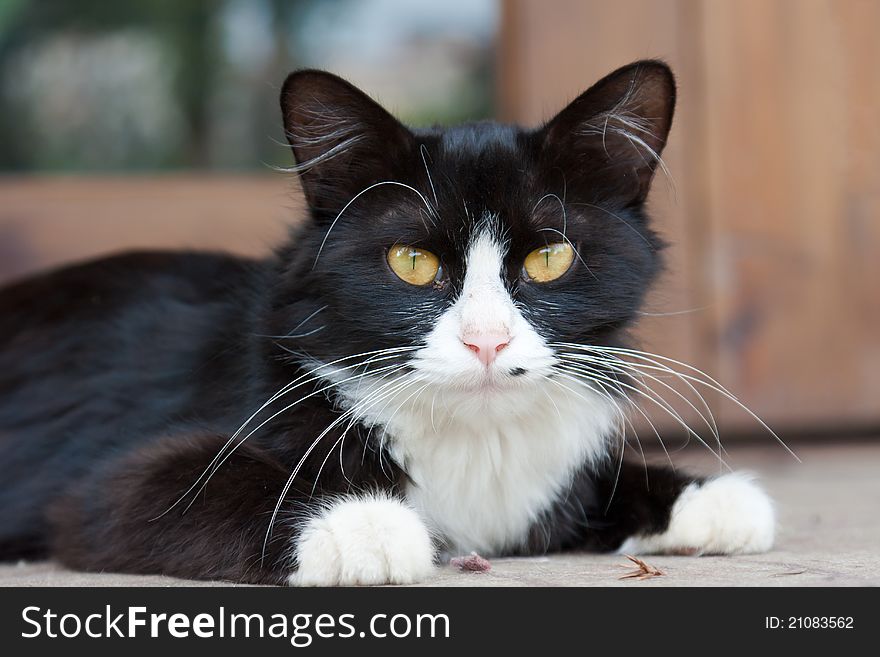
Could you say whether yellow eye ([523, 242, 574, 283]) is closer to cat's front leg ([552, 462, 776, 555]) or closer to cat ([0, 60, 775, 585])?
cat ([0, 60, 775, 585])

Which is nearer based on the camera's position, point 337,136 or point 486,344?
point 486,344

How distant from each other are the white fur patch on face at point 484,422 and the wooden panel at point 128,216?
64.6 inches

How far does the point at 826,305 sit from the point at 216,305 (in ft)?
8.02

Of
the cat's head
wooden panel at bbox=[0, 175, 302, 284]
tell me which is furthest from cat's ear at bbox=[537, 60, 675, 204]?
wooden panel at bbox=[0, 175, 302, 284]

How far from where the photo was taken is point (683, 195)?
377 centimetres

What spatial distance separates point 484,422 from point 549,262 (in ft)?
1.03

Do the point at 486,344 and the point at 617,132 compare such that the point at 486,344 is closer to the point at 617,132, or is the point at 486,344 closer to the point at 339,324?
the point at 339,324

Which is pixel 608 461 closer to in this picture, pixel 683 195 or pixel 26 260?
pixel 683 195

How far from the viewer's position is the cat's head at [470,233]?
1803mm

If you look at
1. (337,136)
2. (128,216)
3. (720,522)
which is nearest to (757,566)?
(720,522)

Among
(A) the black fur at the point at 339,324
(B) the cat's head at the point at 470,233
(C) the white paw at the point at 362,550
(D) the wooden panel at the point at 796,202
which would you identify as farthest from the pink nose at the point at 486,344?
(D) the wooden panel at the point at 796,202

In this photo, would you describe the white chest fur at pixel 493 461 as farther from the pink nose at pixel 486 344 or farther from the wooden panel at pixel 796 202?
the wooden panel at pixel 796 202

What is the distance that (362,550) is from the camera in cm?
166

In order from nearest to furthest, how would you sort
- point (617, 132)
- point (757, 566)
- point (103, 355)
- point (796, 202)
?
point (757, 566) < point (617, 132) < point (103, 355) < point (796, 202)
